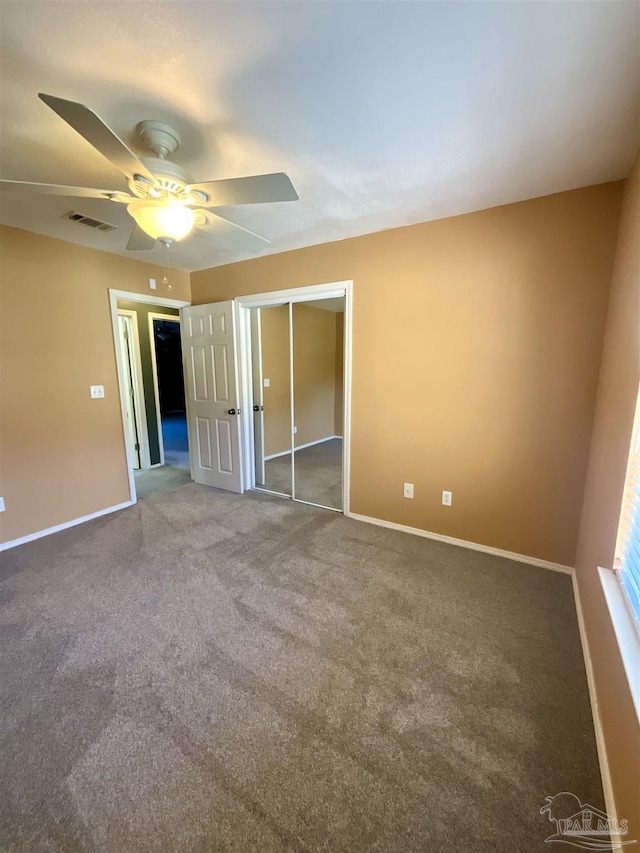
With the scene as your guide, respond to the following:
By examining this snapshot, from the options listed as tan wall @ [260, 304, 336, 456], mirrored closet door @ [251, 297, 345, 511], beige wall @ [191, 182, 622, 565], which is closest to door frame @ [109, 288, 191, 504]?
mirrored closet door @ [251, 297, 345, 511]

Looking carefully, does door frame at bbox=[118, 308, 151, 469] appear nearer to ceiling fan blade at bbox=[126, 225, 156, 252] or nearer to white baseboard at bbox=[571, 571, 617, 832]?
ceiling fan blade at bbox=[126, 225, 156, 252]

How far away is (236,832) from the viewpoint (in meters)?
1.07

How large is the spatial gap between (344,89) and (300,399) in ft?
13.7

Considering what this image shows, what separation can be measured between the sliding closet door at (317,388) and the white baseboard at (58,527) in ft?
6.47

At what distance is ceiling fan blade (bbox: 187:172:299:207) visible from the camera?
4.44ft

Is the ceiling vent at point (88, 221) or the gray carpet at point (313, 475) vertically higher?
the ceiling vent at point (88, 221)

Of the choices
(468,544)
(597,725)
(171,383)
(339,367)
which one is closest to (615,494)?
(597,725)

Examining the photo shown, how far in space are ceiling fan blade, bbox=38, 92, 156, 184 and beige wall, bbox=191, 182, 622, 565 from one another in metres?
1.86

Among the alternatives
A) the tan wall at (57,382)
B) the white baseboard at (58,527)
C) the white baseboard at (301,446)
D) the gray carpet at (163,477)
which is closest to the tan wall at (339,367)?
the white baseboard at (301,446)

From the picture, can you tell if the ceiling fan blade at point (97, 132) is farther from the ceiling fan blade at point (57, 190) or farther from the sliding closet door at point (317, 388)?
→ the sliding closet door at point (317, 388)

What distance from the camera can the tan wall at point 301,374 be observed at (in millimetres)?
4887

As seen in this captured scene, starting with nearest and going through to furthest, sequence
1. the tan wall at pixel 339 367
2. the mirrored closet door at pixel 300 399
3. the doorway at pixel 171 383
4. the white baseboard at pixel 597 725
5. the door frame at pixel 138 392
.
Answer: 1. the white baseboard at pixel 597 725
2. the mirrored closet door at pixel 300 399
3. the door frame at pixel 138 392
4. the tan wall at pixel 339 367
5. the doorway at pixel 171 383

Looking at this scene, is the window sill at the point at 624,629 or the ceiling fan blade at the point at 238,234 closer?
the window sill at the point at 624,629

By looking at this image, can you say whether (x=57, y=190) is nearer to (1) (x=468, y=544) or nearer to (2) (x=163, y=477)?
(1) (x=468, y=544)
